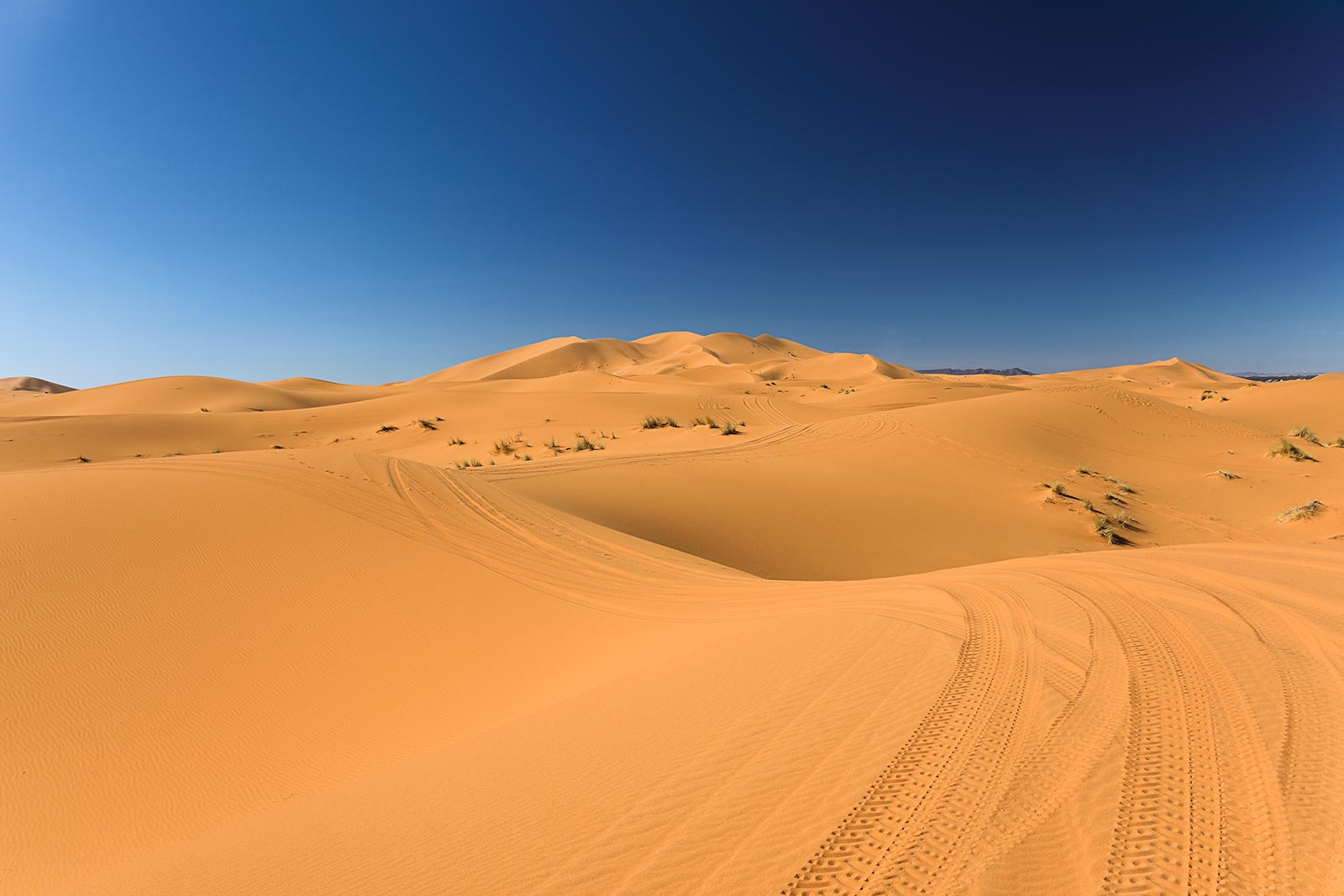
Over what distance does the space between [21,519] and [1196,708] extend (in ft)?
32.5

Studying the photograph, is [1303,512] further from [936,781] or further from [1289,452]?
[936,781]

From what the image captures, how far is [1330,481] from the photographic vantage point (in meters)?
11.8

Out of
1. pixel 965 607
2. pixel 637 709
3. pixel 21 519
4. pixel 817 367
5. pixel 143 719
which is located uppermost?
pixel 817 367

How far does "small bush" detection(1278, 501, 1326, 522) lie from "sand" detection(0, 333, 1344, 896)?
0.28 metres

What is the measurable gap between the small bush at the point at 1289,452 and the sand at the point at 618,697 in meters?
5.84

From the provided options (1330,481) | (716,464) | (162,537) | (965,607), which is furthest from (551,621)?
(1330,481)

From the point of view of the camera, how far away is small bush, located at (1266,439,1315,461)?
43.5ft

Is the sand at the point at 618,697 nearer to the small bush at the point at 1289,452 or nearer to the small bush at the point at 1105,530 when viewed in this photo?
the small bush at the point at 1105,530

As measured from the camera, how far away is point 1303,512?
9656 millimetres

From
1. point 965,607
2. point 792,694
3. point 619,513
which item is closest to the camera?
point 792,694

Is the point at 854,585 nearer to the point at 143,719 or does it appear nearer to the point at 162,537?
the point at 143,719

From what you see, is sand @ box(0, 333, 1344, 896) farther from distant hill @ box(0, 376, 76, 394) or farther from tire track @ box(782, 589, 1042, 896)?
distant hill @ box(0, 376, 76, 394)

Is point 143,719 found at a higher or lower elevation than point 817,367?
Result: lower

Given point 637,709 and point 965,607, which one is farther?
point 965,607
